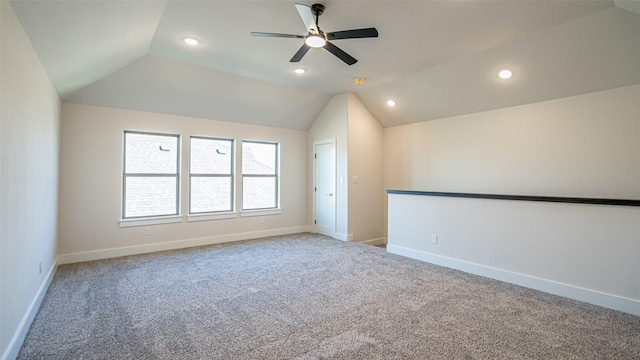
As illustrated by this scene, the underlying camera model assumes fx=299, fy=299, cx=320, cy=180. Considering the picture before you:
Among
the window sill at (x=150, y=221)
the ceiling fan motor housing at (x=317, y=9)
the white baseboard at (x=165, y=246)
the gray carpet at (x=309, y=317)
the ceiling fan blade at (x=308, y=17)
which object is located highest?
the ceiling fan motor housing at (x=317, y=9)

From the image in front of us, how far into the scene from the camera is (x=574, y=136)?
3.93 metres

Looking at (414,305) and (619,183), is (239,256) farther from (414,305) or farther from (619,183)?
(619,183)

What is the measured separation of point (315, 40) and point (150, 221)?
4.00 m

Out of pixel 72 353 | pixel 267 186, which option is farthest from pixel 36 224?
pixel 267 186

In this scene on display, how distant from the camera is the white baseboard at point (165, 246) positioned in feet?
14.4

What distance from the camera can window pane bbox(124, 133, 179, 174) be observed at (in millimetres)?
4879

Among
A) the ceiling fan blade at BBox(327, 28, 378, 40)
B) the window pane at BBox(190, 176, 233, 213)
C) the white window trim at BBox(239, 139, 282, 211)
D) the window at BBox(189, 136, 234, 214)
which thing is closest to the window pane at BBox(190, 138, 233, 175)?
the window at BBox(189, 136, 234, 214)

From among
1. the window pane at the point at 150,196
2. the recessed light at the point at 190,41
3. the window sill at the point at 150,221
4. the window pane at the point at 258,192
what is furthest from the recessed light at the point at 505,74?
the window sill at the point at 150,221

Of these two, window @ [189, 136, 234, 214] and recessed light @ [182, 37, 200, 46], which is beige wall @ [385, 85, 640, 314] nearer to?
window @ [189, 136, 234, 214]

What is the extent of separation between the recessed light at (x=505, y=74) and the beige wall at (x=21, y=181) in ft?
15.9

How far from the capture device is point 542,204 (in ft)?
11.2

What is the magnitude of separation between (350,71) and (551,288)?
3790 mm

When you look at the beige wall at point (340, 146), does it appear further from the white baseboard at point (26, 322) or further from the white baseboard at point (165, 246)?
the white baseboard at point (26, 322)

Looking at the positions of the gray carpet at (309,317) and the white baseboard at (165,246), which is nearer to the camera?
the gray carpet at (309,317)
